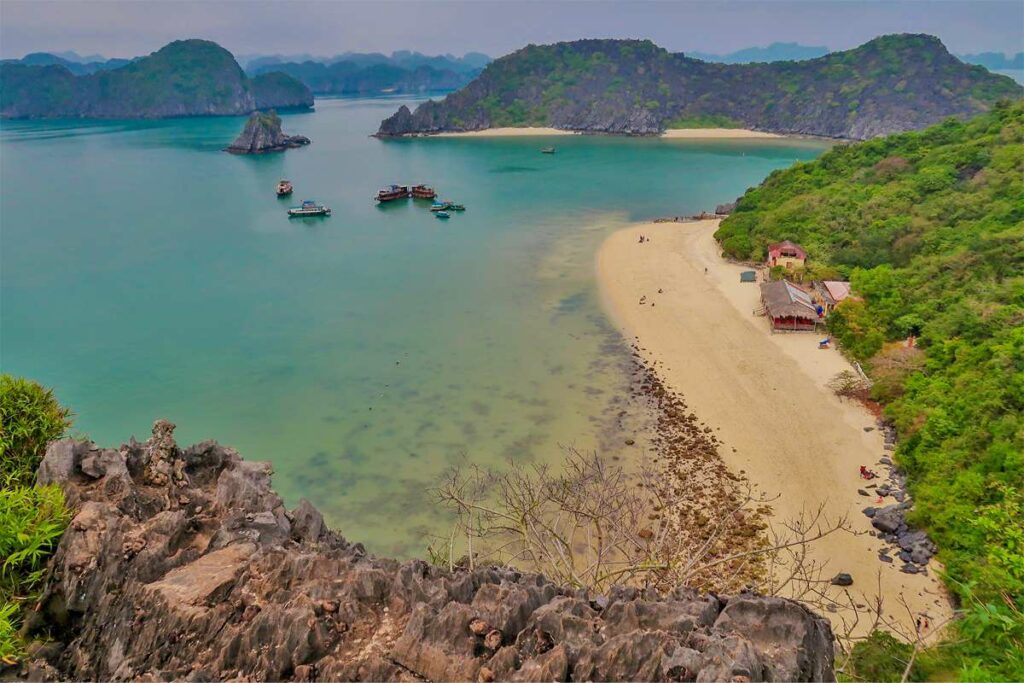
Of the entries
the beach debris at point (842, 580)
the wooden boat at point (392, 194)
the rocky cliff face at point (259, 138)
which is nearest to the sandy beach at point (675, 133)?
the rocky cliff face at point (259, 138)

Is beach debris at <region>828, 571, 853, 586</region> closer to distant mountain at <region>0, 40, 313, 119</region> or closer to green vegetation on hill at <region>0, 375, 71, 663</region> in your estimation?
green vegetation on hill at <region>0, 375, 71, 663</region>

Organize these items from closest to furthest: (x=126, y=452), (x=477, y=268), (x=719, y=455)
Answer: (x=126, y=452) → (x=719, y=455) → (x=477, y=268)

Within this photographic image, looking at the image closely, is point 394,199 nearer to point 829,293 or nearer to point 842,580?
point 829,293

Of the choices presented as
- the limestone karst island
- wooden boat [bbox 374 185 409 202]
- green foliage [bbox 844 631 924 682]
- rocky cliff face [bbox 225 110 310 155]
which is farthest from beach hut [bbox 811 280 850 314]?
rocky cliff face [bbox 225 110 310 155]

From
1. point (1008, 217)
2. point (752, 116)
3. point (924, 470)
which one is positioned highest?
point (752, 116)

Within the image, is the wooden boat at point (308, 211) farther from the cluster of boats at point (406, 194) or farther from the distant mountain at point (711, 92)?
the distant mountain at point (711, 92)

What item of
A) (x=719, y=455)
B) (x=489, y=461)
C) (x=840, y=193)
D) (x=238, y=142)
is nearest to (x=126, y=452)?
(x=489, y=461)

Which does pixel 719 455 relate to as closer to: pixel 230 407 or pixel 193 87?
pixel 230 407

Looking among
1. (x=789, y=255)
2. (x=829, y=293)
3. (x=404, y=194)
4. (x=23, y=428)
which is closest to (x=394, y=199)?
(x=404, y=194)
